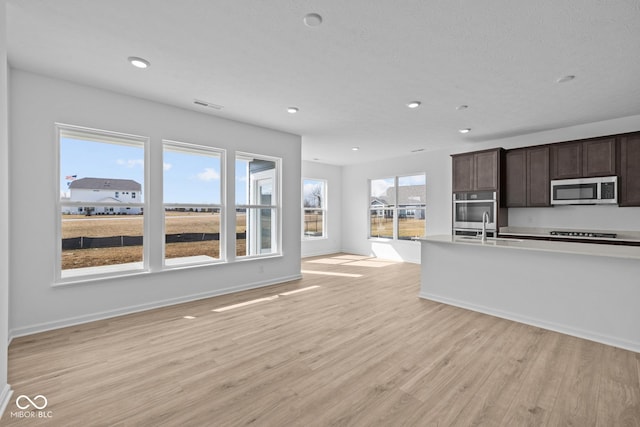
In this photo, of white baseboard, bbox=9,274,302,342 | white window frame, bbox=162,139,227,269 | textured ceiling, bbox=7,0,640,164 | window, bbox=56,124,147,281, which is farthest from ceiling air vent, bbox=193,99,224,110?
white baseboard, bbox=9,274,302,342

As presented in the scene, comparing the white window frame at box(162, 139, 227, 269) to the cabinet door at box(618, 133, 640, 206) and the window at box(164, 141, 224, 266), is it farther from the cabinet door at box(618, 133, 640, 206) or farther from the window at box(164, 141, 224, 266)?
the cabinet door at box(618, 133, 640, 206)

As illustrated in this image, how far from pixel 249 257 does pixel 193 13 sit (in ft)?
11.7

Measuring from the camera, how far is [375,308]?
12.6 ft

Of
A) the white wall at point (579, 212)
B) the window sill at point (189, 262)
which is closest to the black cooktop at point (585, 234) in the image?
the white wall at point (579, 212)

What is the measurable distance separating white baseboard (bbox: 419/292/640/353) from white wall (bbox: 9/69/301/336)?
3.34 meters

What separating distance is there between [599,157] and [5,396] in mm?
7256

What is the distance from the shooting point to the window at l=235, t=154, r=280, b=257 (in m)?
4.91

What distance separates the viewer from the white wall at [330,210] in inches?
329

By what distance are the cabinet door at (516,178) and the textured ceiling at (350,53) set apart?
3.56 feet

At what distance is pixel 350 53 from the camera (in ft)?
8.79

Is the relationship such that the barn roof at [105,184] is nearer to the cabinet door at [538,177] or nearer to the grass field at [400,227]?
the grass field at [400,227]

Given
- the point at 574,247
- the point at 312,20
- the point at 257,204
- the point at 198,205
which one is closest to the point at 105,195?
the point at 198,205

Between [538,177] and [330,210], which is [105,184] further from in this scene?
[538,177]
